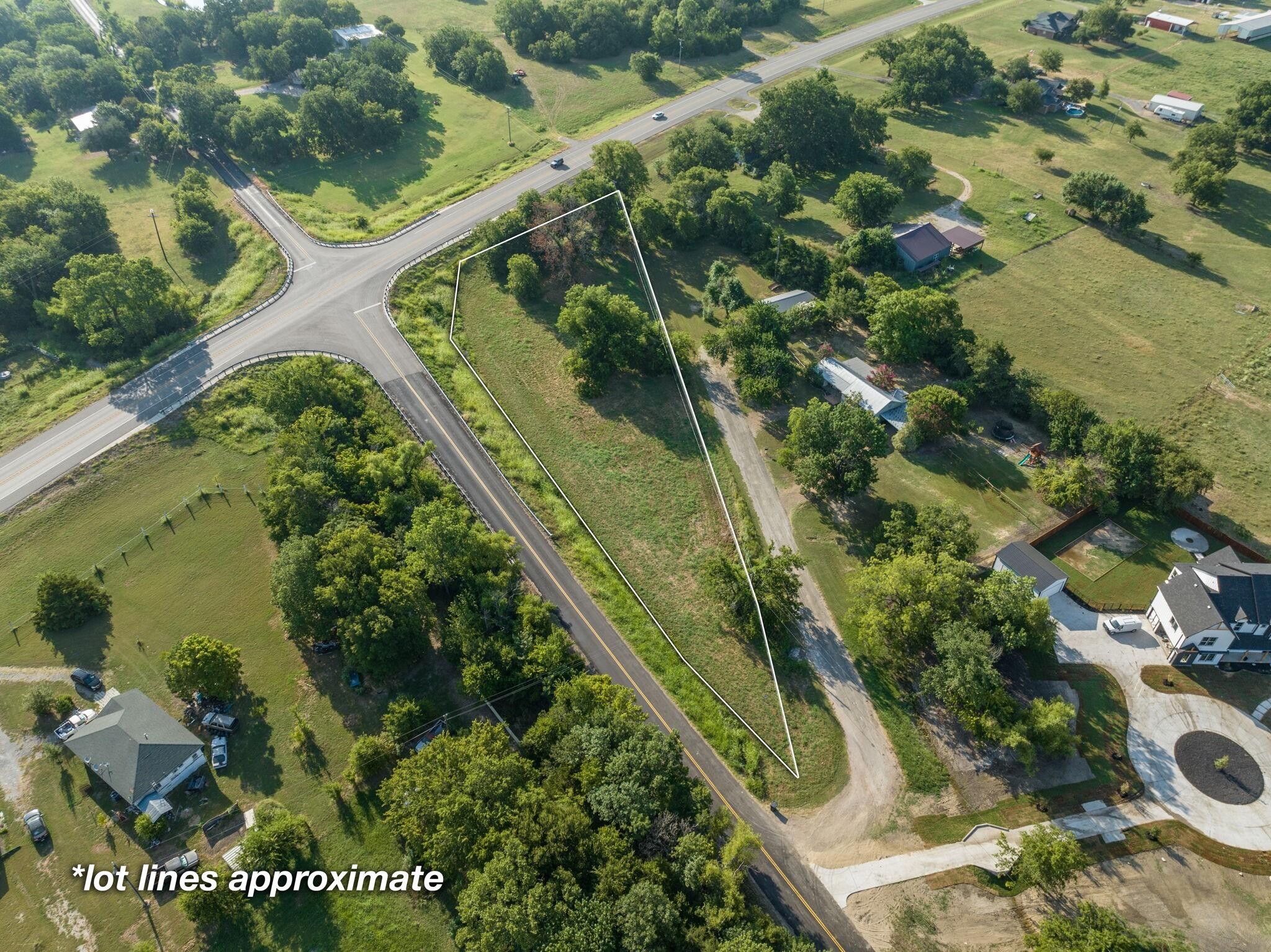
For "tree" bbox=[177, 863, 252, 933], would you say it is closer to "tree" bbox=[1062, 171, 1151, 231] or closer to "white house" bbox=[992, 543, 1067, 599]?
"white house" bbox=[992, 543, 1067, 599]

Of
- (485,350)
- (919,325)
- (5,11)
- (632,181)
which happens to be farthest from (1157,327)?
(5,11)

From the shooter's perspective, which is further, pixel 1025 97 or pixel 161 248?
pixel 1025 97

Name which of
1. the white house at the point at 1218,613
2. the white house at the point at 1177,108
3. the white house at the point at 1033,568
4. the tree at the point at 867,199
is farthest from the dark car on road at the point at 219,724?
the white house at the point at 1177,108

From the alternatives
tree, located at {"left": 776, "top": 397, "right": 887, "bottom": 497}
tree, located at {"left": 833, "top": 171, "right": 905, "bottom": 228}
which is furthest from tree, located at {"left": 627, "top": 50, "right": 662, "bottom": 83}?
tree, located at {"left": 776, "top": 397, "right": 887, "bottom": 497}

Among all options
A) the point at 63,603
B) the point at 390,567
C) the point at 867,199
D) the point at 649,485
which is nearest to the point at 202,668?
the point at 390,567

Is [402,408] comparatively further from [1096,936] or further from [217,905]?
[1096,936]
